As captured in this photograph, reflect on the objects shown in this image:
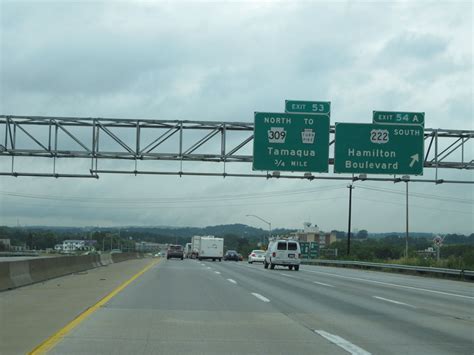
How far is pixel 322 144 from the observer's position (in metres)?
28.7

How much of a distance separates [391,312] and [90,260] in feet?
77.6

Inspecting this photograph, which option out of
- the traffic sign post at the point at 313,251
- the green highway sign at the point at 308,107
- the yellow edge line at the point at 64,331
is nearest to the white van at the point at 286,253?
the green highway sign at the point at 308,107

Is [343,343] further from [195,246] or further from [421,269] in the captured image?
[195,246]

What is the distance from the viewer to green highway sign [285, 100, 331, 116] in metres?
28.9

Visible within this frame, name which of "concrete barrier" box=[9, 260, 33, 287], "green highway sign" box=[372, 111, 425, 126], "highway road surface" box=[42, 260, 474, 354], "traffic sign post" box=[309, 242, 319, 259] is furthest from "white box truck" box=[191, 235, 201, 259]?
"highway road surface" box=[42, 260, 474, 354]

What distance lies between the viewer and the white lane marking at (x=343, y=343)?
9.64 metres

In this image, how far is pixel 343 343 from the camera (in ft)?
34.2

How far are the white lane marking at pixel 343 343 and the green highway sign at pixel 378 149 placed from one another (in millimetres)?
17596

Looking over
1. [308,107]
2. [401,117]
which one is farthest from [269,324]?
[401,117]

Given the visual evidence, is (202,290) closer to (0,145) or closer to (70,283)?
(70,283)

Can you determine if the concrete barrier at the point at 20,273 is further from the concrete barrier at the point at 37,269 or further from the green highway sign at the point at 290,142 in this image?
the green highway sign at the point at 290,142

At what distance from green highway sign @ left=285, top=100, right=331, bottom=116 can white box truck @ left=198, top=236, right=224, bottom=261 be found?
141 ft

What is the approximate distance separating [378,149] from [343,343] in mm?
19520

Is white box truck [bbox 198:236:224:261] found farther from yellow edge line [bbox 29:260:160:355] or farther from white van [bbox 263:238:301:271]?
yellow edge line [bbox 29:260:160:355]
